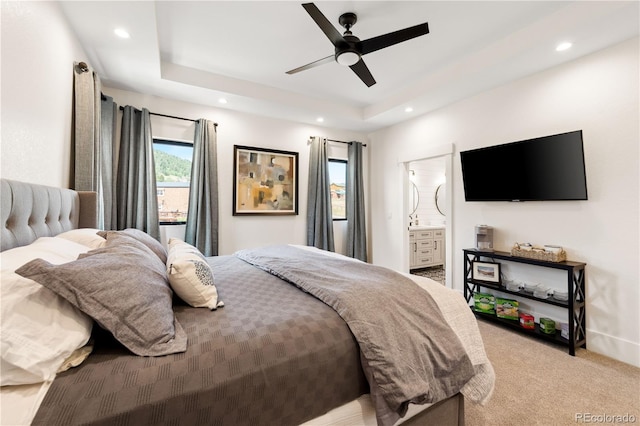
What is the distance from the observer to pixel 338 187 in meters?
4.91

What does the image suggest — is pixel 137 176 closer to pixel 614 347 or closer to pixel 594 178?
pixel 594 178

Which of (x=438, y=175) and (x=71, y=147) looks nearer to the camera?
(x=71, y=147)

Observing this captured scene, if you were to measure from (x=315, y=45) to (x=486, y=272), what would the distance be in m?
3.07

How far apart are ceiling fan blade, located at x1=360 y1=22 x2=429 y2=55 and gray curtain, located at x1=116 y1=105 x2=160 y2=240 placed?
2.66 m

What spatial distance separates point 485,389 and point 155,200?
11.5ft

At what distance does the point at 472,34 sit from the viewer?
2533 millimetres

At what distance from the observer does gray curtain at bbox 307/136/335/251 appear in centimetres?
439

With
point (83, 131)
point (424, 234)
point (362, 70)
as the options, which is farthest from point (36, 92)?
point (424, 234)

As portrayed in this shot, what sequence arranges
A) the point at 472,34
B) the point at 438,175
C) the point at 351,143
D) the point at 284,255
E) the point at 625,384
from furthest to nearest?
the point at 438,175 → the point at 351,143 → the point at 472,34 → the point at 284,255 → the point at 625,384

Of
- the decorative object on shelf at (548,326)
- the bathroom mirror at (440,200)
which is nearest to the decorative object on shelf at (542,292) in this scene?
the decorative object on shelf at (548,326)

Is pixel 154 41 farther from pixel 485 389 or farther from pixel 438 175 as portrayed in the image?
pixel 438 175

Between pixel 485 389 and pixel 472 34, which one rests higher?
pixel 472 34

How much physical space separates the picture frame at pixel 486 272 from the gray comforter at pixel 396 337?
203cm

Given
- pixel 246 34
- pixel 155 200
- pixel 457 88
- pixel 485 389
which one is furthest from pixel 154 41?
pixel 485 389
